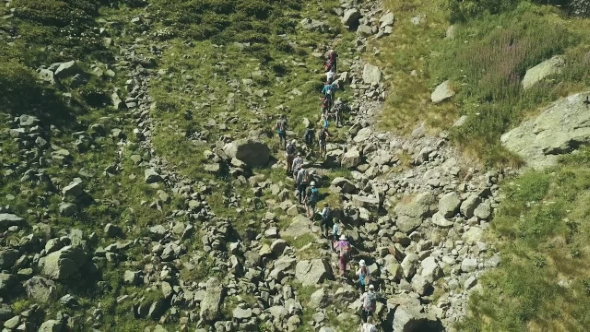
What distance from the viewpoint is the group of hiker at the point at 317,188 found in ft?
51.5

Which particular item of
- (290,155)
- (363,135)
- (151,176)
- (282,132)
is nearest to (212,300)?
(151,176)

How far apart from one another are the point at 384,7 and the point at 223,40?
1337 cm

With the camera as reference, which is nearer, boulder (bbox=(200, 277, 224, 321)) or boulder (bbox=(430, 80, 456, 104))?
boulder (bbox=(200, 277, 224, 321))

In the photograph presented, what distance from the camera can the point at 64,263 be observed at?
52.7 feet

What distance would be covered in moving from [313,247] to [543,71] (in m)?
14.1

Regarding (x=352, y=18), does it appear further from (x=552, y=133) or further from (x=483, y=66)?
(x=552, y=133)

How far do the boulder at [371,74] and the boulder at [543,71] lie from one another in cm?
928

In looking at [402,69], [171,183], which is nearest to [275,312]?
[171,183]

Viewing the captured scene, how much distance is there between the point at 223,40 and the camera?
34.2m

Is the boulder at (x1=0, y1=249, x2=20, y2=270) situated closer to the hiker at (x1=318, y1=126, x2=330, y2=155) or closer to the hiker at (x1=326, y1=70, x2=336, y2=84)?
the hiker at (x1=318, y1=126, x2=330, y2=155)

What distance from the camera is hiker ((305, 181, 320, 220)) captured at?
20.6 m

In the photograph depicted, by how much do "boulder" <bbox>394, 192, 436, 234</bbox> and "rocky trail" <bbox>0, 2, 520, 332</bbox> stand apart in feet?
0.16

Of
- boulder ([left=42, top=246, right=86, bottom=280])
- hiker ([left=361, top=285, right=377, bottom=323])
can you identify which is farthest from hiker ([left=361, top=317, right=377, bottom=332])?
boulder ([left=42, top=246, right=86, bottom=280])

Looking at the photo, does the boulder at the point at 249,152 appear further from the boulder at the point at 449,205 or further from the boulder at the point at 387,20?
the boulder at the point at 387,20
